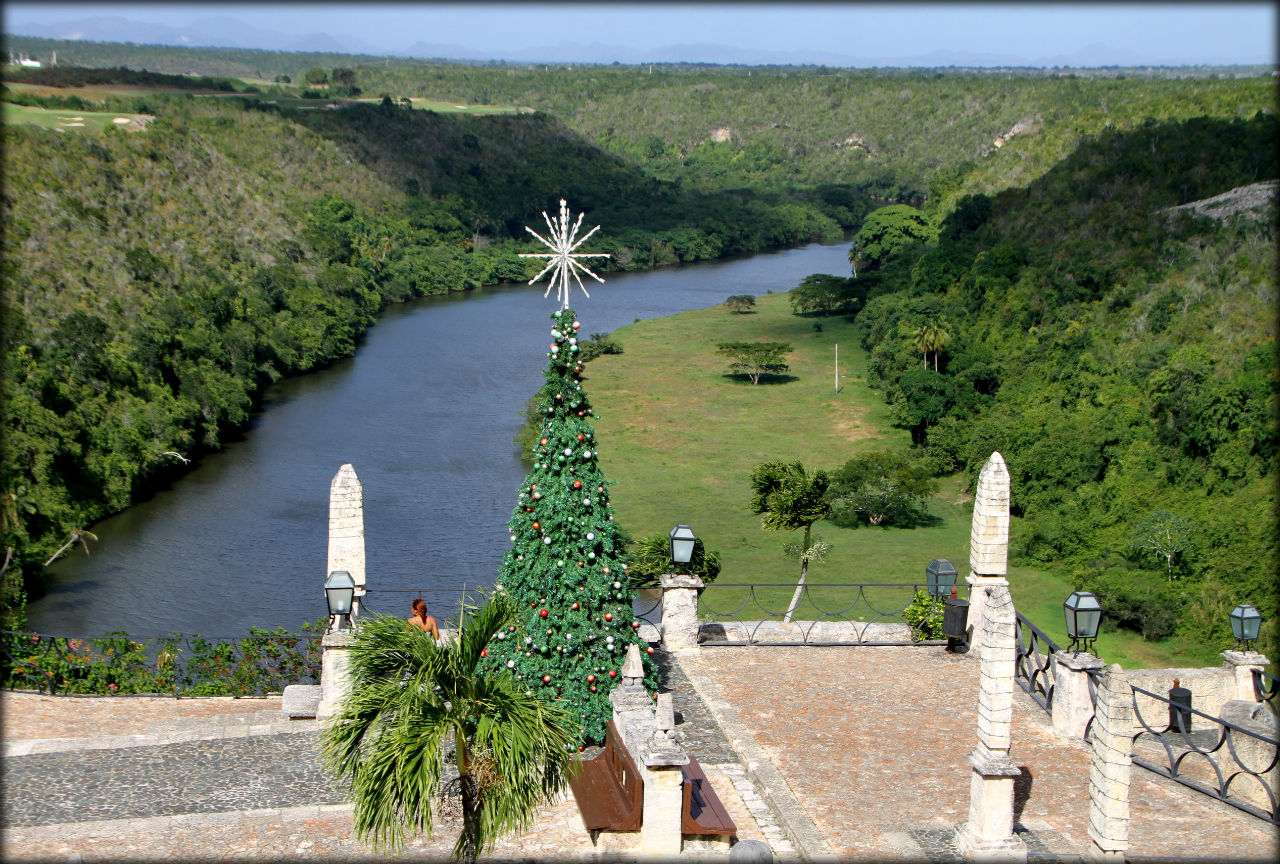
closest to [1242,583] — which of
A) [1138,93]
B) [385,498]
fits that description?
[385,498]

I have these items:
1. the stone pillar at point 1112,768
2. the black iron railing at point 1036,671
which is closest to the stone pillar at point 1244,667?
the black iron railing at point 1036,671

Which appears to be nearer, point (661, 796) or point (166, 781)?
point (661, 796)

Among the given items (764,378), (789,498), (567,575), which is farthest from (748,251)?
(567,575)

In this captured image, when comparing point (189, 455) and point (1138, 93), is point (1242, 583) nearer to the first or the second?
point (189, 455)

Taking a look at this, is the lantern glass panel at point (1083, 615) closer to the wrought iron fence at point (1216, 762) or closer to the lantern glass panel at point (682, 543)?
the wrought iron fence at point (1216, 762)

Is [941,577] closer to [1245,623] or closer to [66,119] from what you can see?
[1245,623]

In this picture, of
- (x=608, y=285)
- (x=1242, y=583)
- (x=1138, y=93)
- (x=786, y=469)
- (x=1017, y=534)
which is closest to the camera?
(x=786, y=469)
